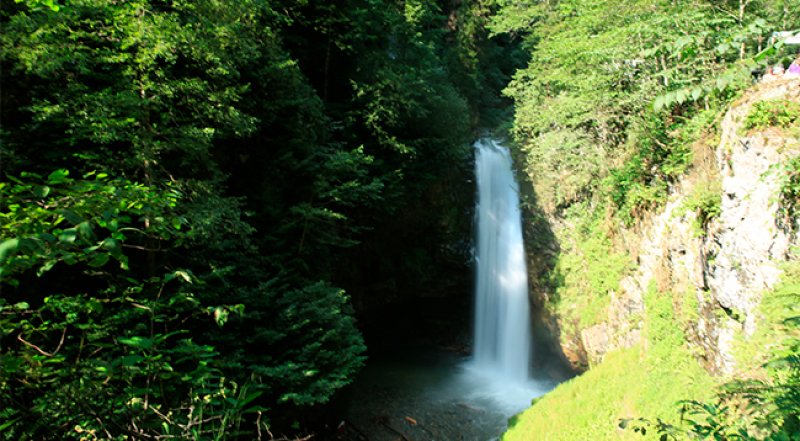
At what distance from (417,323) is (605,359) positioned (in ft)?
24.5

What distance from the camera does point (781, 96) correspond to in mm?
5574

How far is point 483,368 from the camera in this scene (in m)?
14.4

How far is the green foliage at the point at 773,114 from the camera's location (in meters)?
5.33

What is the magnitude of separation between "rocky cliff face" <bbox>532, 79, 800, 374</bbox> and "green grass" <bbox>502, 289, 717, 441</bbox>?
328mm

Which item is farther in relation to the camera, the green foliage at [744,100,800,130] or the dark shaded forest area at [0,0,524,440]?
the green foliage at [744,100,800,130]

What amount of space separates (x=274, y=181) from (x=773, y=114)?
8.31 meters

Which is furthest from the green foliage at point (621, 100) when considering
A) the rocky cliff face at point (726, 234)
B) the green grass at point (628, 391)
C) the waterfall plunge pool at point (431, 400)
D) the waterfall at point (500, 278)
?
the waterfall plunge pool at point (431, 400)

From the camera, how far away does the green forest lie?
219 centimetres

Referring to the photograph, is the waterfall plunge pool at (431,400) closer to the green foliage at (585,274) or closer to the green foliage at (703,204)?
the green foliage at (585,274)

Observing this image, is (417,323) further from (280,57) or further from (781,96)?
(781,96)

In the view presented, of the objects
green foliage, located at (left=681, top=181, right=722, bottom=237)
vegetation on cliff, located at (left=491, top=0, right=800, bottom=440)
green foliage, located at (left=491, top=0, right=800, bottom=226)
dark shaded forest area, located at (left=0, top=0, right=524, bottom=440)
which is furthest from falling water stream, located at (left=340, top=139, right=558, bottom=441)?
green foliage, located at (left=681, top=181, right=722, bottom=237)

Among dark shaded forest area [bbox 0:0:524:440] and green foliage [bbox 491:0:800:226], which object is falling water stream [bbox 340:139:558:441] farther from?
dark shaded forest area [bbox 0:0:524:440]

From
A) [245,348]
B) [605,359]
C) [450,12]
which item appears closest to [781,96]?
[605,359]

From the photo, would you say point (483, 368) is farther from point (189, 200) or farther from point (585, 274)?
point (189, 200)
